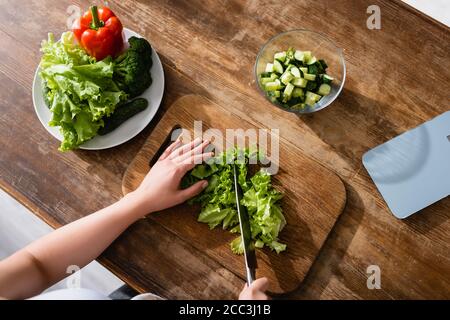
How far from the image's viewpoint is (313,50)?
1.44m

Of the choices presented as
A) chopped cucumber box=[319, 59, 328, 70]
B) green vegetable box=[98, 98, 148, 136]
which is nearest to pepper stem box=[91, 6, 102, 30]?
green vegetable box=[98, 98, 148, 136]

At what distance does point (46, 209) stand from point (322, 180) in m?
0.85

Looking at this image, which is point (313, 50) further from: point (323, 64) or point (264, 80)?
point (264, 80)

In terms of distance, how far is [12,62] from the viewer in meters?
1.53

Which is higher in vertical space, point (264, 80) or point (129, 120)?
point (264, 80)

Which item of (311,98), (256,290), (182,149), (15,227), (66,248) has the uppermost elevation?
(311,98)

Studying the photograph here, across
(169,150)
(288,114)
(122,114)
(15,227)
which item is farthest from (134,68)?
(15,227)

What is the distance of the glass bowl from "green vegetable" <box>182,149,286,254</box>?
0.75ft

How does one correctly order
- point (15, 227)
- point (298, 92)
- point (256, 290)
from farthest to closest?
point (15, 227), point (298, 92), point (256, 290)

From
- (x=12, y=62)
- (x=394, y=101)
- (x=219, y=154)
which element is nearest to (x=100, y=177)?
(x=219, y=154)

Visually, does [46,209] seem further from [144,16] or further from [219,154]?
[144,16]

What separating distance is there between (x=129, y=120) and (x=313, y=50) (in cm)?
61

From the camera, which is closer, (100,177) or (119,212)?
(119,212)

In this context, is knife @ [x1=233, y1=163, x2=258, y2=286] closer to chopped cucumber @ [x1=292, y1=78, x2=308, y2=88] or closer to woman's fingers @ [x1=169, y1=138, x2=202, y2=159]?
woman's fingers @ [x1=169, y1=138, x2=202, y2=159]
